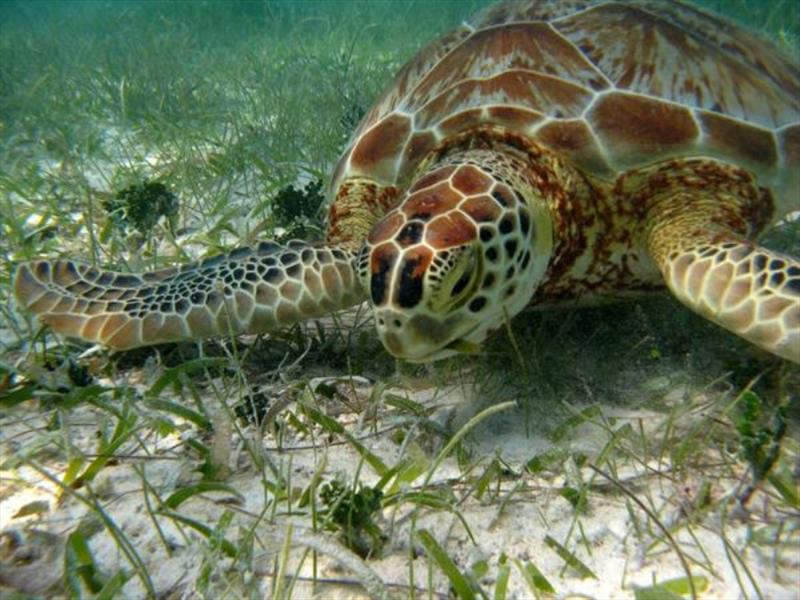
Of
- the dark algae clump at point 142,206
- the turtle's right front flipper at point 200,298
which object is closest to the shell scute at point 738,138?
the turtle's right front flipper at point 200,298

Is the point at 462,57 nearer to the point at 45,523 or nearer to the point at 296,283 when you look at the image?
the point at 296,283

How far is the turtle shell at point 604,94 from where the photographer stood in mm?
2361

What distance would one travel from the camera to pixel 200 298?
2.40 m

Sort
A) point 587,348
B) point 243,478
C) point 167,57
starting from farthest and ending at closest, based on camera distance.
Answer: point 167,57, point 587,348, point 243,478

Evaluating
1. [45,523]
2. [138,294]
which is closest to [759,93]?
[138,294]

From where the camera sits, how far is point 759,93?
2.61 meters

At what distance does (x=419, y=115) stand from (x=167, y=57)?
7.25 metres

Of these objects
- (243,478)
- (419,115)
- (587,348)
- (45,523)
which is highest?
(419,115)

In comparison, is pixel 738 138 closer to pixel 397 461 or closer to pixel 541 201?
pixel 541 201

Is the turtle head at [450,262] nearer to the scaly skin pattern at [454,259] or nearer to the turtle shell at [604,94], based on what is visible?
the scaly skin pattern at [454,259]

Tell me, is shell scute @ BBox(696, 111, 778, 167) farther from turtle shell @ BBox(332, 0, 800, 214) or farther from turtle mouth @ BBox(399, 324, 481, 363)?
turtle mouth @ BBox(399, 324, 481, 363)

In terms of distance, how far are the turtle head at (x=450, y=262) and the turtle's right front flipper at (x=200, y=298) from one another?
0.62 metres

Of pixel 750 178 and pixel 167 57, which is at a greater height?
pixel 167 57

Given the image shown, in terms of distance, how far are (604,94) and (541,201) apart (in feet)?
2.06
